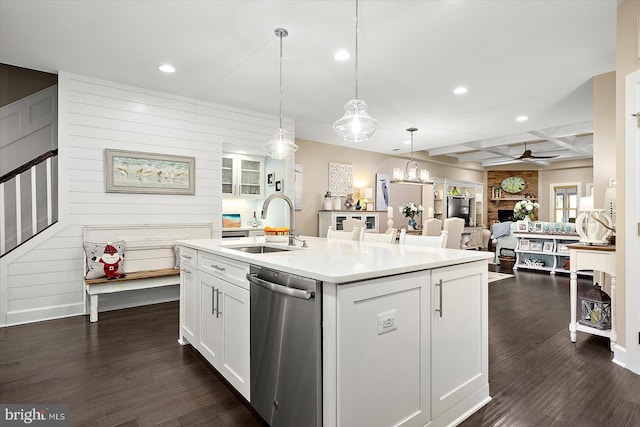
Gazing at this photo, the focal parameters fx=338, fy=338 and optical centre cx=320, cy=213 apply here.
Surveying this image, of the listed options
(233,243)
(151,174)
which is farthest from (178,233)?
(233,243)

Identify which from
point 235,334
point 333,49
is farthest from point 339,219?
point 235,334

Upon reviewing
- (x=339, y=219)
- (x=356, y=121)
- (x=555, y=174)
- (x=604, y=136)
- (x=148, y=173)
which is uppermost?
(x=555, y=174)

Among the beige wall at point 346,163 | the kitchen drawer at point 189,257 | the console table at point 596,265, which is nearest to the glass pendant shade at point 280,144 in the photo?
the kitchen drawer at point 189,257

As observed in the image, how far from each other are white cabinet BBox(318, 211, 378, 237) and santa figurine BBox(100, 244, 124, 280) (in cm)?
387

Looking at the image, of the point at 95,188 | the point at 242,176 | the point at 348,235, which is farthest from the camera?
the point at 242,176

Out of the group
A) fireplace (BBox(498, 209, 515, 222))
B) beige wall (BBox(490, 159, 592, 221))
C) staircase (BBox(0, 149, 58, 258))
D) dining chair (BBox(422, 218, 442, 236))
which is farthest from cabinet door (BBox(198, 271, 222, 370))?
fireplace (BBox(498, 209, 515, 222))

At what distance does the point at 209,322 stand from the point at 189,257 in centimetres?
64

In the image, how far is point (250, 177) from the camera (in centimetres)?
589

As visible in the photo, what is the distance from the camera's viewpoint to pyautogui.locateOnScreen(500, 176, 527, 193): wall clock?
11.4 meters

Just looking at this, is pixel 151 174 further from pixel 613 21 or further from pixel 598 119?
pixel 598 119

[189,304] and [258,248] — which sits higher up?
[258,248]

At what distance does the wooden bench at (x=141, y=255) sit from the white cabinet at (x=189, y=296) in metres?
1.19

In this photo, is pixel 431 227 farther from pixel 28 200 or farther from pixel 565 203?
pixel 565 203

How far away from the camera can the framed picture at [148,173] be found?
4.03 m
